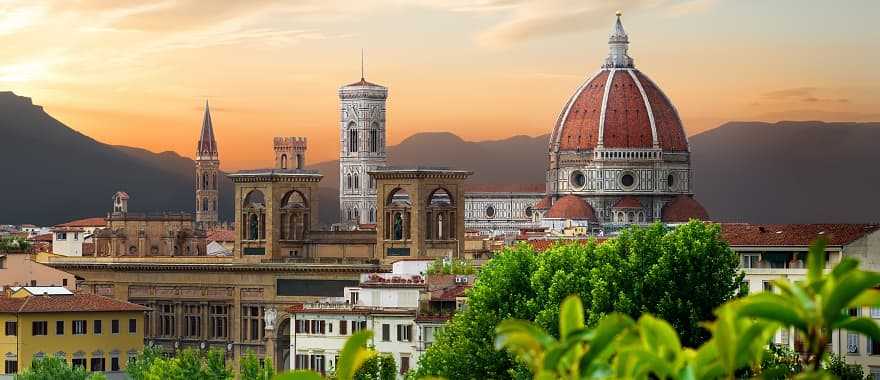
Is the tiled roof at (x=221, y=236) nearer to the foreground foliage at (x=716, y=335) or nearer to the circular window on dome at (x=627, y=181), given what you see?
the circular window on dome at (x=627, y=181)

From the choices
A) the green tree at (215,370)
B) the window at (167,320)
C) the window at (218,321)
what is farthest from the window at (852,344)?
the window at (167,320)

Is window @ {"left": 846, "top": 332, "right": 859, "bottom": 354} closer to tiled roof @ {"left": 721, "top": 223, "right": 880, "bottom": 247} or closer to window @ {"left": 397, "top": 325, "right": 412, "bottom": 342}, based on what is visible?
tiled roof @ {"left": 721, "top": 223, "right": 880, "bottom": 247}

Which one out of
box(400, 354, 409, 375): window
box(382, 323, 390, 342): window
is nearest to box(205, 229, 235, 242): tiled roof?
box(382, 323, 390, 342): window

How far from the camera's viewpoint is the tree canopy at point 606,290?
2146 inches

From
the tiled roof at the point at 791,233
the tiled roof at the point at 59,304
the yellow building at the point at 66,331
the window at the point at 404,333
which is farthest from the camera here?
the tiled roof at the point at 59,304

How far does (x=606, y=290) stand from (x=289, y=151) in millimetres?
121497

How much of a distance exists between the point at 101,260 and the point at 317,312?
2613 cm

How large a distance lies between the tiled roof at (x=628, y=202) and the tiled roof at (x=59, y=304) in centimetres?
11164

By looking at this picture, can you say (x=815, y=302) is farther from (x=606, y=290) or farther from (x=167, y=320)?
(x=167, y=320)

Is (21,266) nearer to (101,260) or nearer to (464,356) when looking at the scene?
(101,260)

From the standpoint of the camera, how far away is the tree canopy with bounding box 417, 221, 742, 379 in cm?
5450

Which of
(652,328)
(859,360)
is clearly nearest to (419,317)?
(859,360)

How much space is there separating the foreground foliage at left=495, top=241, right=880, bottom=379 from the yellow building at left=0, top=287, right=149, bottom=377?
67.5 meters

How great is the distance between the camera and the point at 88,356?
78.2 meters
